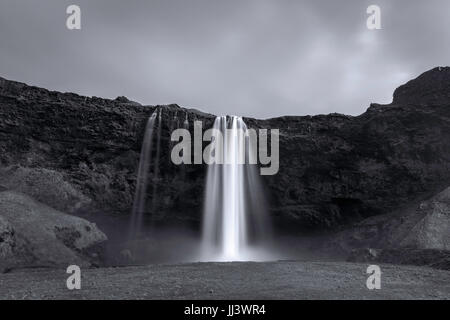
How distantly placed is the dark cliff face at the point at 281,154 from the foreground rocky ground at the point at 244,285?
73.2 ft

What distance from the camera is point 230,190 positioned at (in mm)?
40594

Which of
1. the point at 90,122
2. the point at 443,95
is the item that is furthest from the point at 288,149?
the point at 90,122

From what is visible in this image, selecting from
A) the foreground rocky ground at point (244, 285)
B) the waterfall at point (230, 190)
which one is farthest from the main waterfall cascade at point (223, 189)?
the foreground rocky ground at point (244, 285)

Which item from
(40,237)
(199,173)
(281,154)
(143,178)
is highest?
(281,154)

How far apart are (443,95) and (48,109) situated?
136 ft

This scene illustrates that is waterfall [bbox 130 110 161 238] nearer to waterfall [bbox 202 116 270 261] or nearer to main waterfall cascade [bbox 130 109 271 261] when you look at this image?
main waterfall cascade [bbox 130 109 271 261]

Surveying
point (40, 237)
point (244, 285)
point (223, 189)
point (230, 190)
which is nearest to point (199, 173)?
point (223, 189)

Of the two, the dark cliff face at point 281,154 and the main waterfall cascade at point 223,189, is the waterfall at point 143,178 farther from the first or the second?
the dark cliff face at point 281,154

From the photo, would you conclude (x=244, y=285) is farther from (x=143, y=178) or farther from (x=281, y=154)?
(x=281, y=154)

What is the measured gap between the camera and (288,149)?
4238cm

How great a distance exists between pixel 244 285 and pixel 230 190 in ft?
84.5

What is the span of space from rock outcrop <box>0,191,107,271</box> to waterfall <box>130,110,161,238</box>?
19.2 ft
